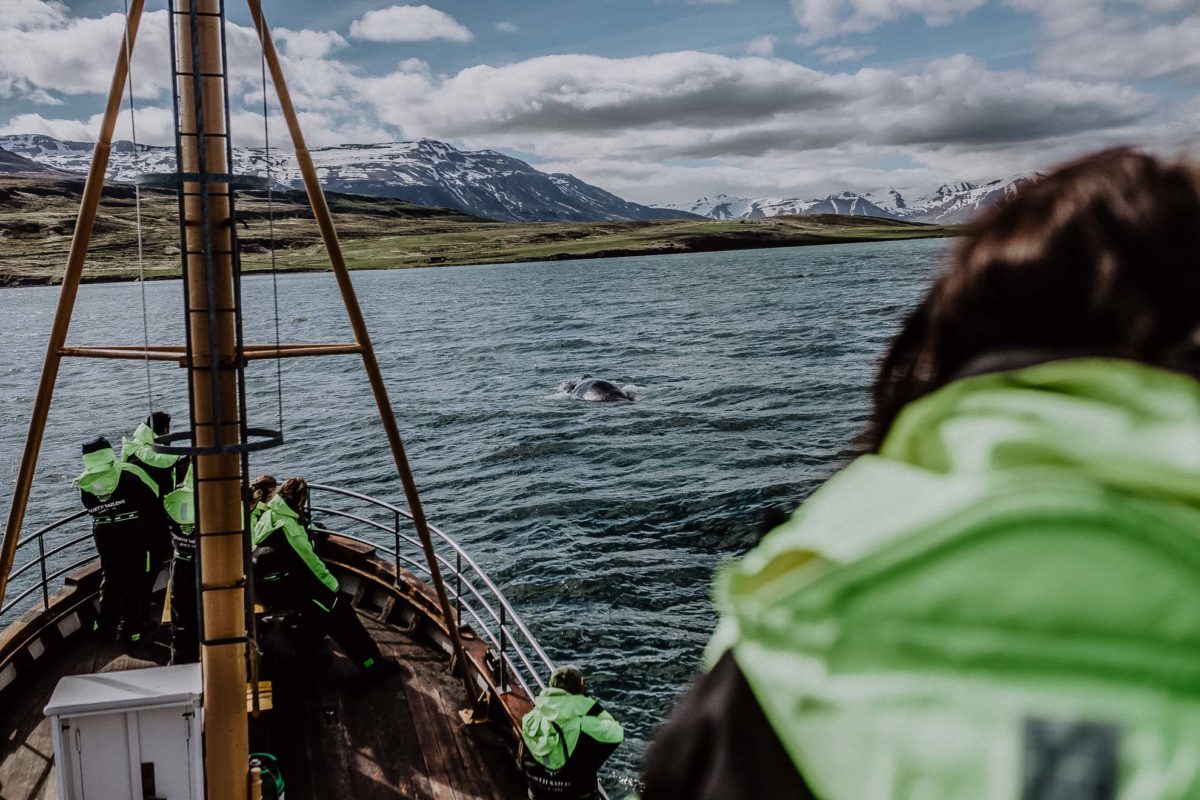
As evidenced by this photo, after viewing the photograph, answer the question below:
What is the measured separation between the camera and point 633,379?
45188 millimetres

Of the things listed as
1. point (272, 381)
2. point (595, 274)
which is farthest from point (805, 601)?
point (595, 274)

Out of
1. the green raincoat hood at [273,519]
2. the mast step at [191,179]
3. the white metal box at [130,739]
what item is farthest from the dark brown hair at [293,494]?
the mast step at [191,179]

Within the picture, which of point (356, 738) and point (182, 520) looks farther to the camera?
point (182, 520)

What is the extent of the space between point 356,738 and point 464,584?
1015 centimetres

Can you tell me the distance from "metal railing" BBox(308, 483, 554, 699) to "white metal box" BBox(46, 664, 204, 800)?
2.97 metres

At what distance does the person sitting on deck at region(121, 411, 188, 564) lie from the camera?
11.6 m

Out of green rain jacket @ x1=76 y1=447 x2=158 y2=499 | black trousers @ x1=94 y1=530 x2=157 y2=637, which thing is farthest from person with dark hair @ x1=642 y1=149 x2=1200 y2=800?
black trousers @ x1=94 y1=530 x2=157 y2=637

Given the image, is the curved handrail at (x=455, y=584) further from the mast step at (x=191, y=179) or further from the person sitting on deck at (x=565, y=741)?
the mast step at (x=191, y=179)

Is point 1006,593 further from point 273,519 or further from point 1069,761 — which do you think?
point 273,519

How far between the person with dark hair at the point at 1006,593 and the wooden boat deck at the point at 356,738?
25.1 feet

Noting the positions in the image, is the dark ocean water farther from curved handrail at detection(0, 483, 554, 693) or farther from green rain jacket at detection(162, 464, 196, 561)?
green rain jacket at detection(162, 464, 196, 561)

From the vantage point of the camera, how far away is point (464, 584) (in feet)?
63.3

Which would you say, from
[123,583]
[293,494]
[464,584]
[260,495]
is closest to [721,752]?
[293,494]

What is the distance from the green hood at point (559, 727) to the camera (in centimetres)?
766
